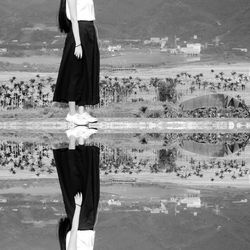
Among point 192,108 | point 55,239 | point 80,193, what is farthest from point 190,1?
point 55,239

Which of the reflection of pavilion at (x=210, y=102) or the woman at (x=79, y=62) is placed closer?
the woman at (x=79, y=62)

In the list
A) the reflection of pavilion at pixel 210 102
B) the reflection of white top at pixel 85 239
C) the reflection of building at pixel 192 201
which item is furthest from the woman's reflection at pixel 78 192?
the reflection of pavilion at pixel 210 102

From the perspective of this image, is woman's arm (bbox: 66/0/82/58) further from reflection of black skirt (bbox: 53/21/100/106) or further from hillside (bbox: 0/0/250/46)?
hillside (bbox: 0/0/250/46)

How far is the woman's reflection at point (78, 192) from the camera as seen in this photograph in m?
2.66

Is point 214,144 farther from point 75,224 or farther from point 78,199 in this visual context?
point 75,224

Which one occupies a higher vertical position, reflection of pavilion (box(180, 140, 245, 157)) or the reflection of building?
the reflection of building

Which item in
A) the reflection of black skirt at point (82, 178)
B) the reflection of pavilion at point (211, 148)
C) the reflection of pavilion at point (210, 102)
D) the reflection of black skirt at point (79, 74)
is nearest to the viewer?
the reflection of black skirt at point (82, 178)

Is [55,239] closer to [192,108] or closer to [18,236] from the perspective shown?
[18,236]

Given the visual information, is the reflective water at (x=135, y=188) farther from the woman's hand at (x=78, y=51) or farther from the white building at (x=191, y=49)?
the white building at (x=191, y=49)

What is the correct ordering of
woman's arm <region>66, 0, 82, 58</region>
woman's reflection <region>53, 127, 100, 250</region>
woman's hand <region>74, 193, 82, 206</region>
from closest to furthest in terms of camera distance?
woman's reflection <region>53, 127, 100, 250</region> → woman's hand <region>74, 193, 82, 206</region> → woman's arm <region>66, 0, 82, 58</region>

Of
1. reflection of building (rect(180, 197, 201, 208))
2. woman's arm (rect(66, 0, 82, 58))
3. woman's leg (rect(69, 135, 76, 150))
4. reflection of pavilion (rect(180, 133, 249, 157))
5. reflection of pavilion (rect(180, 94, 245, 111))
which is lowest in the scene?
reflection of pavilion (rect(180, 133, 249, 157))

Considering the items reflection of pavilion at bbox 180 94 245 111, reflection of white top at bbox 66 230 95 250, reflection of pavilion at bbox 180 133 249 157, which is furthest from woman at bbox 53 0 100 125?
reflection of white top at bbox 66 230 95 250

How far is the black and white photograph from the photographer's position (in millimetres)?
2729

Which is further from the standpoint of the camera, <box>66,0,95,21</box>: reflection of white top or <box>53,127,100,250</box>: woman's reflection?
<box>66,0,95,21</box>: reflection of white top
